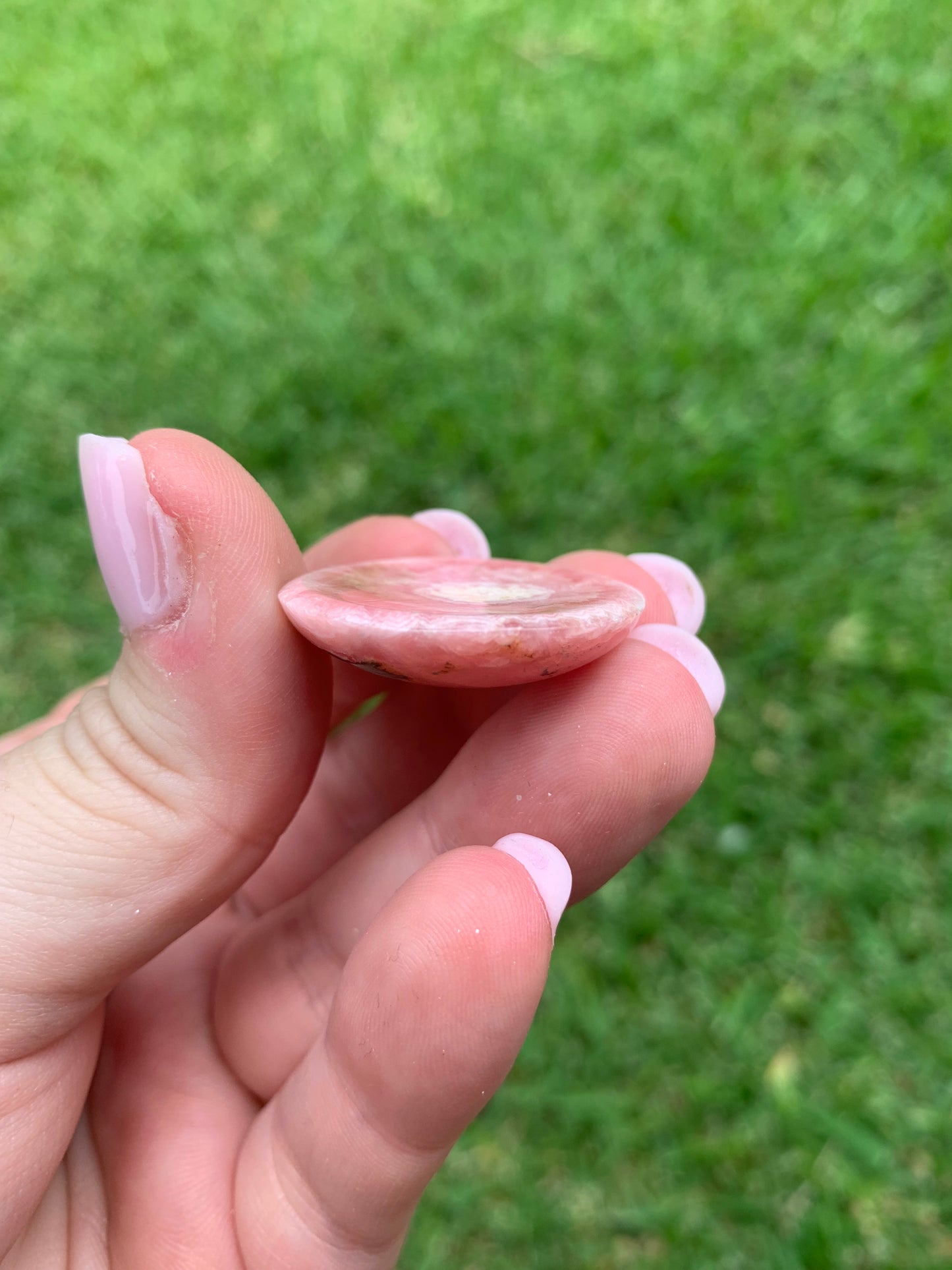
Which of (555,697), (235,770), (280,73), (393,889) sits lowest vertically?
(393,889)

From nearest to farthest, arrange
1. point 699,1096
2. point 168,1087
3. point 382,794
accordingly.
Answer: point 168,1087, point 382,794, point 699,1096

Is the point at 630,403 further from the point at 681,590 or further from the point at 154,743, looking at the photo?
the point at 154,743

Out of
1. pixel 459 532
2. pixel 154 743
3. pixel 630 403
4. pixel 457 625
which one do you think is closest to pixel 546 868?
pixel 457 625

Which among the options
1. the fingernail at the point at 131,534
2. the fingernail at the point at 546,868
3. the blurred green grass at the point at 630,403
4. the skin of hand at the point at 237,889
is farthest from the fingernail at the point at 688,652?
the blurred green grass at the point at 630,403

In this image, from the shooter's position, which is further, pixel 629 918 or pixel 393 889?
pixel 629 918

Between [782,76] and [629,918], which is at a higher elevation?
[782,76]

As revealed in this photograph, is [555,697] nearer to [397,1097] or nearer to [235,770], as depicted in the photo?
[235,770]

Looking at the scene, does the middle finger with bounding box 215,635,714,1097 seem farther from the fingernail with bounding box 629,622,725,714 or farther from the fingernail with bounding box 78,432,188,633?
the fingernail with bounding box 78,432,188,633

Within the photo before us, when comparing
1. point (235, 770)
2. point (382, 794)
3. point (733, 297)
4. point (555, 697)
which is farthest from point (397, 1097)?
point (733, 297)
